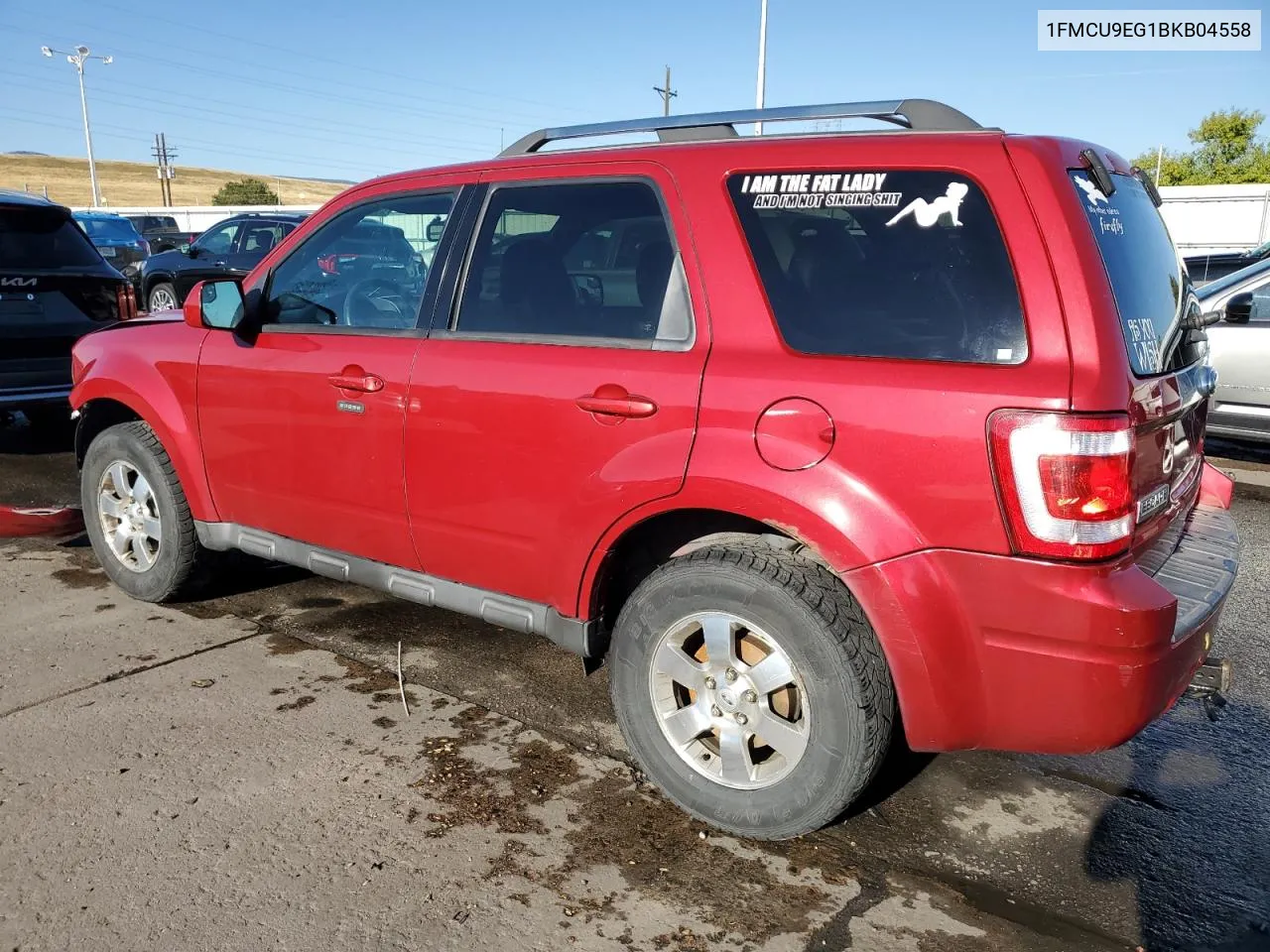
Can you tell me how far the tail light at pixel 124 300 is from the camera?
25.1ft

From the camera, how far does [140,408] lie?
14.4 feet

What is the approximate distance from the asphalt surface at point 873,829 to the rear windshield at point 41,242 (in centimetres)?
407

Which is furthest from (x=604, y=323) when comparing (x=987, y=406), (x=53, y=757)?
(x=53, y=757)

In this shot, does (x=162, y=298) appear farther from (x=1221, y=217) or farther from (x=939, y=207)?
(x=1221, y=217)

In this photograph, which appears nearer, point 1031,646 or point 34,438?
point 1031,646

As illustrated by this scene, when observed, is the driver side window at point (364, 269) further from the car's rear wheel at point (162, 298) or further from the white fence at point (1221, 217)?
the white fence at point (1221, 217)

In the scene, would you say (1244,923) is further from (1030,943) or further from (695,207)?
(695,207)

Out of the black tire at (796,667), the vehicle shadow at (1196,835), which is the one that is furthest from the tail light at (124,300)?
the vehicle shadow at (1196,835)

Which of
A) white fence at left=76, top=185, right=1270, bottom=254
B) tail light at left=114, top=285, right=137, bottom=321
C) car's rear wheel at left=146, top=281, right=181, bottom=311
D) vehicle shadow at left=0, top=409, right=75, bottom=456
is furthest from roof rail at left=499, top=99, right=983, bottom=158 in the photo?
white fence at left=76, top=185, right=1270, bottom=254

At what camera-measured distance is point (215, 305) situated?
4121 mm

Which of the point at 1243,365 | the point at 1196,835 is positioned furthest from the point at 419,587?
the point at 1243,365

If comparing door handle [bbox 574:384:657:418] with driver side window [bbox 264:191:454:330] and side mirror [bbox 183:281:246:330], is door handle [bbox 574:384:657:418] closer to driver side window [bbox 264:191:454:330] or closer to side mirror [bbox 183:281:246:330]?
driver side window [bbox 264:191:454:330]

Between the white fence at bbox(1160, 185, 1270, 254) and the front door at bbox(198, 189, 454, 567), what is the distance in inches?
1042

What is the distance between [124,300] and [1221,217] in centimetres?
2730
